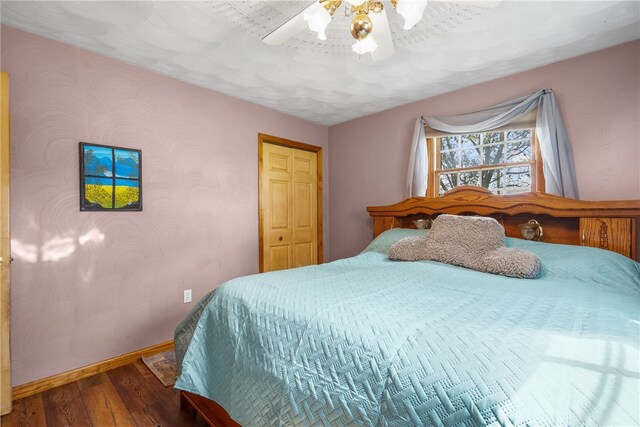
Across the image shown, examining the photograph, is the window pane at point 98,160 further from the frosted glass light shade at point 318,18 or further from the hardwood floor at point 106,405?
the frosted glass light shade at point 318,18

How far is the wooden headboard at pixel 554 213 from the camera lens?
1970 mm

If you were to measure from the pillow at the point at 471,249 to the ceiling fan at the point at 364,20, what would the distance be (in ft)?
4.35

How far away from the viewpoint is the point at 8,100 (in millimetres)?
1818

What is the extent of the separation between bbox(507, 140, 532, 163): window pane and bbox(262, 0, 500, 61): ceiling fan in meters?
1.62

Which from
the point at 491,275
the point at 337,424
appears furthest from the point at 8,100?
the point at 491,275

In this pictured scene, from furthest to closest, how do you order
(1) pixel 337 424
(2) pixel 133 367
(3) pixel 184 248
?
(3) pixel 184 248 < (2) pixel 133 367 < (1) pixel 337 424

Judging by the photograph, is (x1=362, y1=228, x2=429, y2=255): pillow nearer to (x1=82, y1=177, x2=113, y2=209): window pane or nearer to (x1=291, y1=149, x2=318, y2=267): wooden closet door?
(x1=291, y1=149, x2=318, y2=267): wooden closet door

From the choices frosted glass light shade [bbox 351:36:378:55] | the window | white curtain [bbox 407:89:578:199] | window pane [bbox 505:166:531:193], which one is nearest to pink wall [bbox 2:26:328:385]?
frosted glass light shade [bbox 351:36:378:55]

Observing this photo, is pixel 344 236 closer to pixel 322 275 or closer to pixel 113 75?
pixel 322 275

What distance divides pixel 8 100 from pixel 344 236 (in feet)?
10.7

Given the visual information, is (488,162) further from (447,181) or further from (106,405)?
(106,405)

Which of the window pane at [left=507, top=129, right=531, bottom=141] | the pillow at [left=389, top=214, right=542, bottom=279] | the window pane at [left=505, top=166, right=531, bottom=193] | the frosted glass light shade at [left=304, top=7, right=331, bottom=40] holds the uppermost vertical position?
the frosted glass light shade at [left=304, top=7, right=331, bottom=40]

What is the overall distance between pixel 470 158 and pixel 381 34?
1.90 meters

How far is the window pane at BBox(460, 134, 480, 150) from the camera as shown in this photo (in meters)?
2.91
